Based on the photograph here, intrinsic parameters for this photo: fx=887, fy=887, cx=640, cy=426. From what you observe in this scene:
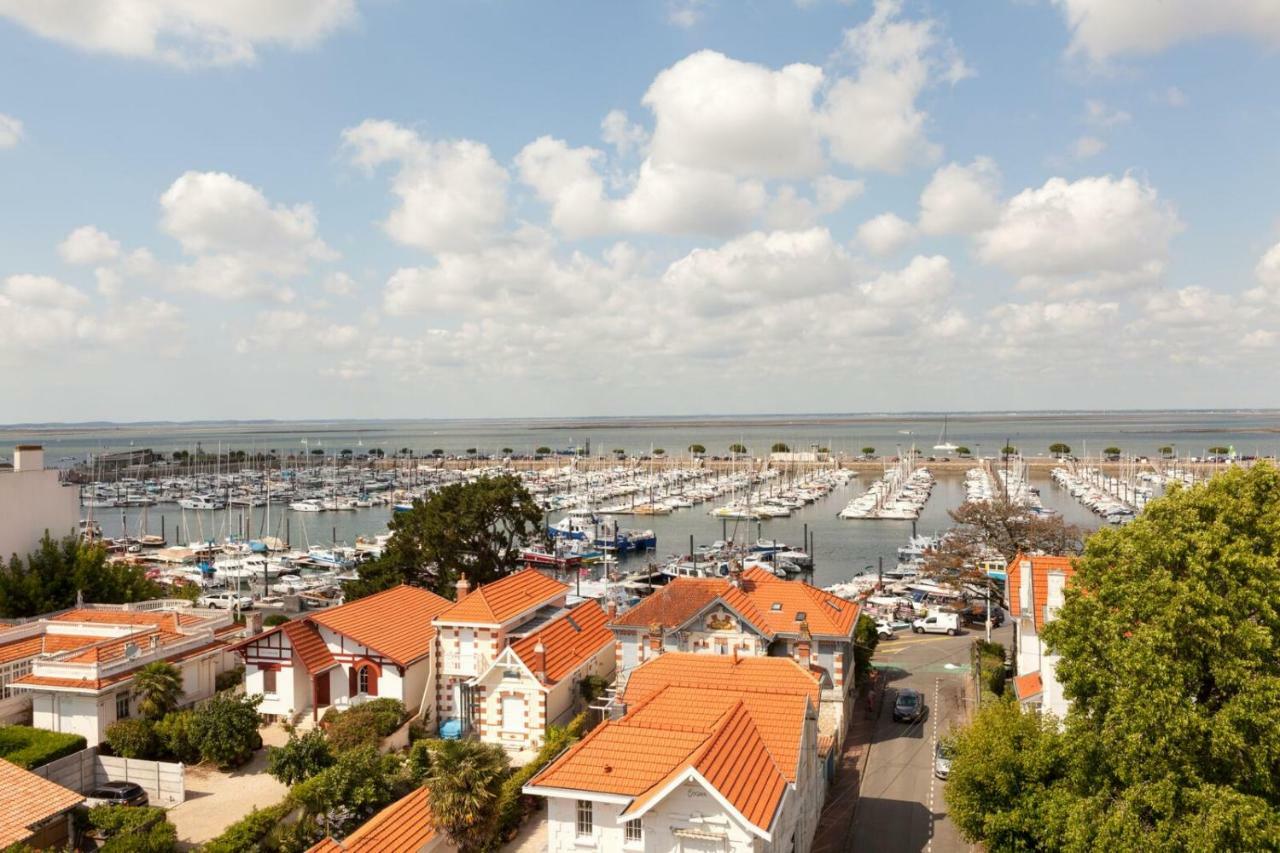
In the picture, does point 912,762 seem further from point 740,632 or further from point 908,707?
point 740,632

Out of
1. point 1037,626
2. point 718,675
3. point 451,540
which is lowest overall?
point 718,675

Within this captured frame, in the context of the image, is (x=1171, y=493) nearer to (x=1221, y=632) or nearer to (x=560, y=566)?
(x=1221, y=632)

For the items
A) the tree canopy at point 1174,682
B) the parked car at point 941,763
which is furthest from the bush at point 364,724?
the tree canopy at point 1174,682

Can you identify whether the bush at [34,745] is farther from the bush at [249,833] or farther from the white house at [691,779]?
the white house at [691,779]

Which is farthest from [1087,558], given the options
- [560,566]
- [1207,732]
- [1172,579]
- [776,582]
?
[560,566]

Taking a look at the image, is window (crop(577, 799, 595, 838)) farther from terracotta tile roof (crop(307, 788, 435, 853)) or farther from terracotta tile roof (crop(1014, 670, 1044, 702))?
terracotta tile roof (crop(1014, 670, 1044, 702))

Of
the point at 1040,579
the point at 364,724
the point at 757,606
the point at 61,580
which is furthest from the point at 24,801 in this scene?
the point at 1040,579
